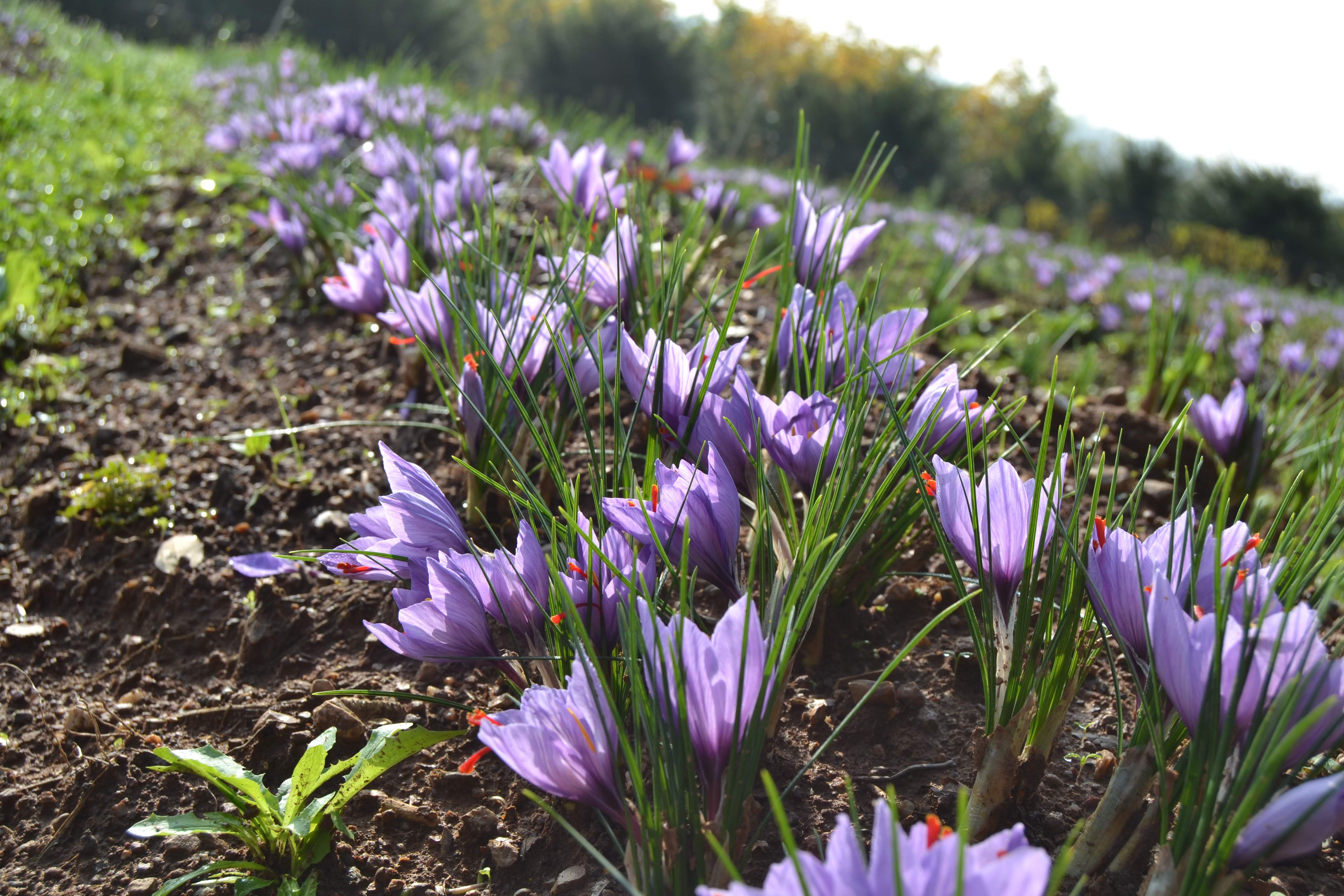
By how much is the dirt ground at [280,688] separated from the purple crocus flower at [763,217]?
4.92 ft

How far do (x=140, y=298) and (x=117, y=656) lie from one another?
6.02ft

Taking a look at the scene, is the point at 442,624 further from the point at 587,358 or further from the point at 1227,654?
the point at 1227,654

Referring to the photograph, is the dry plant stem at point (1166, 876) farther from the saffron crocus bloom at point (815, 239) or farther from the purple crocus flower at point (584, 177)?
the purple crocus flower at point (584, 177)

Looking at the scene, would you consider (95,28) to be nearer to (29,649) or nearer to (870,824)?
(29,649)

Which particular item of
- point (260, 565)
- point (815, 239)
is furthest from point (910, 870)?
point (815, 239)

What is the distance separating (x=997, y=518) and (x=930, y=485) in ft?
0.44

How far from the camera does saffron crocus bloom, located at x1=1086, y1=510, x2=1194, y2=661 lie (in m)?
0.80

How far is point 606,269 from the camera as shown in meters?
1.41

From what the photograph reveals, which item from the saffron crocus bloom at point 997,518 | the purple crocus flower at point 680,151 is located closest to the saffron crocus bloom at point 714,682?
the saffron crocus bloom at point 997,518

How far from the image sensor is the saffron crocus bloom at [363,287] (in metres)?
1.59

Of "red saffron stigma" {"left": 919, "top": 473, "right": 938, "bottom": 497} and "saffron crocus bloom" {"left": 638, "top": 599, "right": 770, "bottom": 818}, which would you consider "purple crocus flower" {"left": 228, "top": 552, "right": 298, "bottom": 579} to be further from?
"red saffron stigma" {"left": 919, "top": 473, "right": 938, "bottom": 497}

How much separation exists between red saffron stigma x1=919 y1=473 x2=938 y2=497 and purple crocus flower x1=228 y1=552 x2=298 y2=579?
76 centimetres

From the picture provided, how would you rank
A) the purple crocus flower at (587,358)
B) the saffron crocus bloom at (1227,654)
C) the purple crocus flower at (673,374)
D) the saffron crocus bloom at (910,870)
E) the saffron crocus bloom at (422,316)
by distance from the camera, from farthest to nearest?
the saffron crocus bloom at (422,316)
the purple crocus flower at (587,358)
the purple crocus flower at (673,374)
the saffron crocus bloom at (1227,654)
the saffron crocus bloom at (910,870)

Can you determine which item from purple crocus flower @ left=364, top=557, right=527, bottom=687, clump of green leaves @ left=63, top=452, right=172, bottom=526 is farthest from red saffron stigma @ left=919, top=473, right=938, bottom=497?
clump of green leaves @ left=63, top=452, right=172, bottom=526
